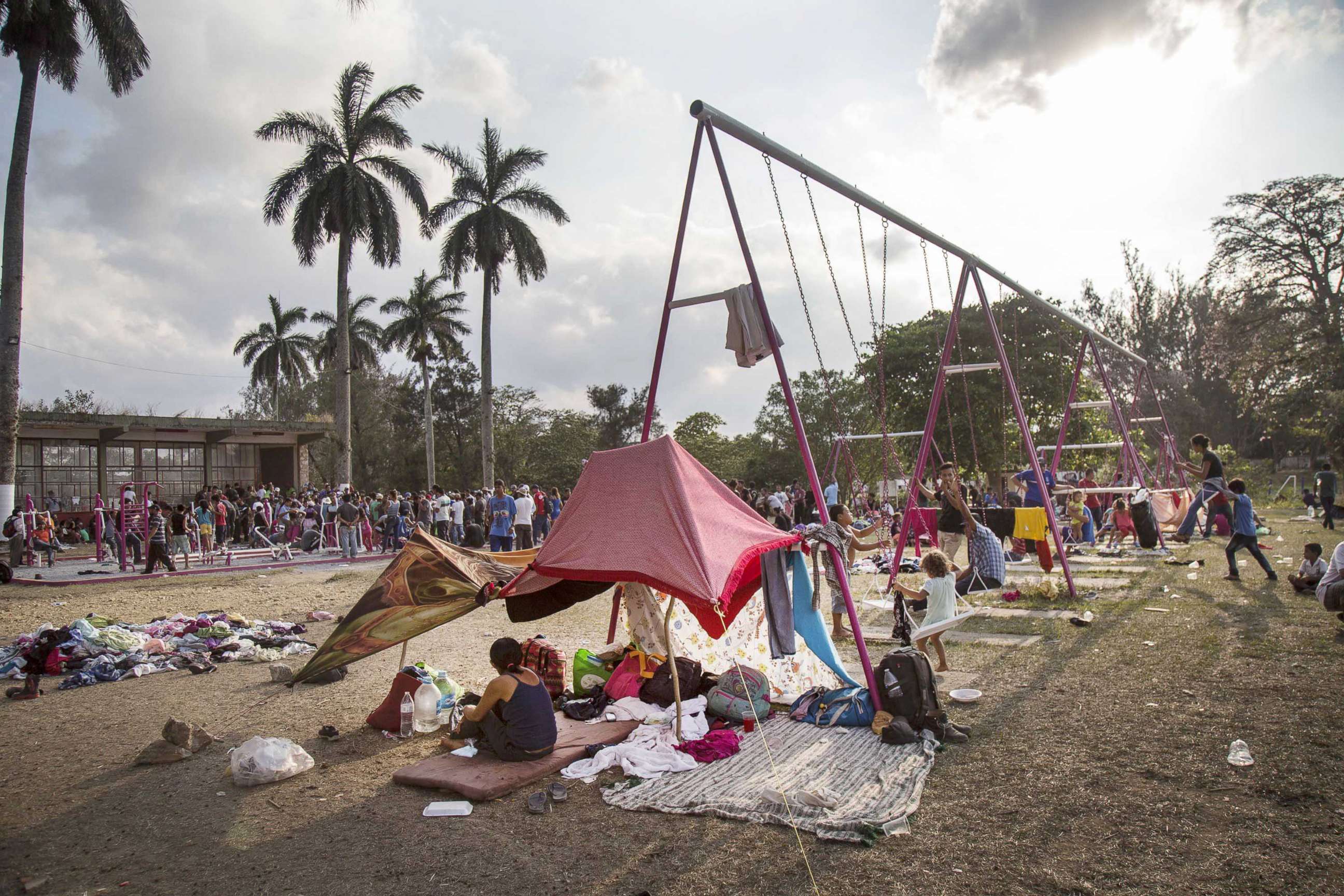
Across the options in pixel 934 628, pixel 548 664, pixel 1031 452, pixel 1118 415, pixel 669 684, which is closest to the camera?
pixel 669 684

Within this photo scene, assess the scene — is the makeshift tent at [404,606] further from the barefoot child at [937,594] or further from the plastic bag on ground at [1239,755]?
the plastic bag on ground at [1239,755]

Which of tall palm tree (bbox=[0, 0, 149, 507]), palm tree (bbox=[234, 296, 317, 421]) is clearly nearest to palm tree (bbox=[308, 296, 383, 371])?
palm tree (bbox=[234, 296, 317, 421])

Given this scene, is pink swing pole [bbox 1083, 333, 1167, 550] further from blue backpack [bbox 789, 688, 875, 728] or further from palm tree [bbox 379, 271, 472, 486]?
palm tree [bbox 379, 271, 472, 486]

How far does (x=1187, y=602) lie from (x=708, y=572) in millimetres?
8328

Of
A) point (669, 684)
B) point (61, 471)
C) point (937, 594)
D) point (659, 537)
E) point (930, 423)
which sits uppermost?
point (61, 471)

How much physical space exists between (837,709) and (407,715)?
3483 mm

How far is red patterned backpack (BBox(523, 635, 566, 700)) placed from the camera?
7285 mm

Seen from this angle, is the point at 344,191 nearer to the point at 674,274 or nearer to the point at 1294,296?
the point at 674,274

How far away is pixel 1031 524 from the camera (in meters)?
11.6

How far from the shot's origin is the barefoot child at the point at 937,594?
7523mm

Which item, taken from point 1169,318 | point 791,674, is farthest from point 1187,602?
point 1169,318

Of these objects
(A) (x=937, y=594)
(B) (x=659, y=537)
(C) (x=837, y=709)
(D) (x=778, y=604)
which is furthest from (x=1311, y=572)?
(B) (x=659, y=537)

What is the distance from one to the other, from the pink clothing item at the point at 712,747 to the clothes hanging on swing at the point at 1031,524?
23.8 ft

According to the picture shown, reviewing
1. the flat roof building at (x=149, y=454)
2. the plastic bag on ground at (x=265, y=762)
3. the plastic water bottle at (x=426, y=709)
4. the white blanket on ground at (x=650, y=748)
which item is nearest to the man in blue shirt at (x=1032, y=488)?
the white blanket on ground at (x=650, y=748)
